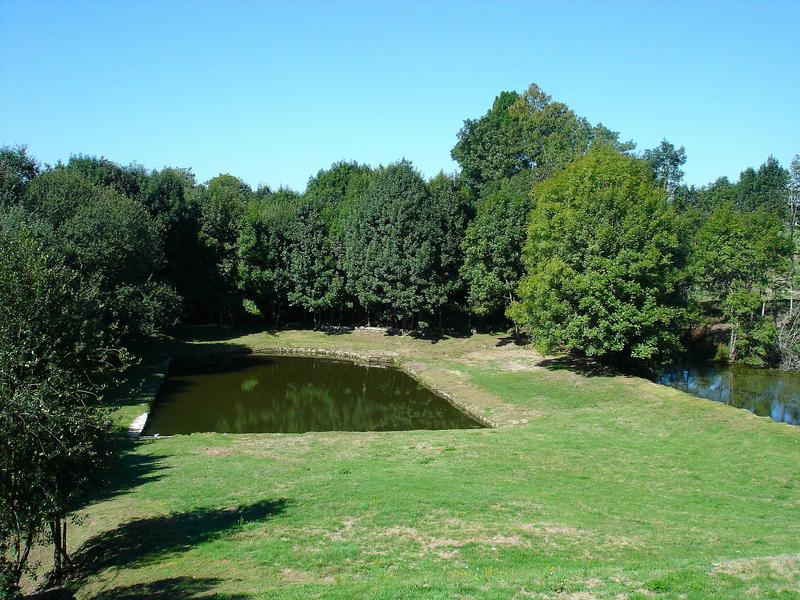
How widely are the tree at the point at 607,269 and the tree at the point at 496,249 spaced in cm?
1088

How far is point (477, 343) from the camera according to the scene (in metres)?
60.6

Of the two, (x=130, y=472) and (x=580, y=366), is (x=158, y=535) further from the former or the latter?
(x=580, y=366)

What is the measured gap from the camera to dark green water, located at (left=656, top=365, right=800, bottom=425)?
134 feet

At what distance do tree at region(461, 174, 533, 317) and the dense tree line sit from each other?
0.21 m

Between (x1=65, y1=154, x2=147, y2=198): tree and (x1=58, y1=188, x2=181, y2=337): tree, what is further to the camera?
(x1=65, y1=154, x2=147, y2=198): tree

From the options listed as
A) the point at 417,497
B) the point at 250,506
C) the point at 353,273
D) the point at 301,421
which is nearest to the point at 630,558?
the point at 417,497

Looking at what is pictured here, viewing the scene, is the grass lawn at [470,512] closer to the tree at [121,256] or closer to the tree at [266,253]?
the tree at [121,256]

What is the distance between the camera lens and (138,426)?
33.4 metres

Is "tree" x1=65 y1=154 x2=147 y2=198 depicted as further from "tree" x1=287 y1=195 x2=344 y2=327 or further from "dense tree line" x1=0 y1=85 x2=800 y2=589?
"tree" x1=287 y1=195 x2=344 y2=327

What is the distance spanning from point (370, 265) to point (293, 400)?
2110cm

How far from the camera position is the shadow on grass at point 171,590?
44.4 ft

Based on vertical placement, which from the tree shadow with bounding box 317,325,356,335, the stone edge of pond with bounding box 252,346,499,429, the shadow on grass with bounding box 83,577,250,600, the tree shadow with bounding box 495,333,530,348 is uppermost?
the tree shadow with bounding box 317,325,356,335

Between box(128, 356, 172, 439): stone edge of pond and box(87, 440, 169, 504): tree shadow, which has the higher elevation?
box(128, 356, 172, 439): stone edge of pond

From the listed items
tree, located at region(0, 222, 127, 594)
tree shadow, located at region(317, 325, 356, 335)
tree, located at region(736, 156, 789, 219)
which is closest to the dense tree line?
tree, located at region(0, 222, 127, 594)
